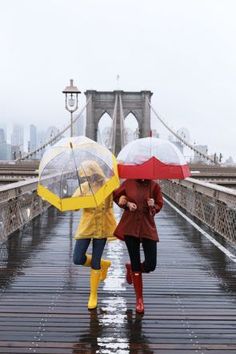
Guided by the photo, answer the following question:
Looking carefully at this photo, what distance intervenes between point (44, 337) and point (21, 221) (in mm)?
7404

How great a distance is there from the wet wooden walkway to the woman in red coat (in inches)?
18.6

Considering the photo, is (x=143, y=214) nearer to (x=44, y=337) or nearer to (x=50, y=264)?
(x=44, y=337)

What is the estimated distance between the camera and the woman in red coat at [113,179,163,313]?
517 cm

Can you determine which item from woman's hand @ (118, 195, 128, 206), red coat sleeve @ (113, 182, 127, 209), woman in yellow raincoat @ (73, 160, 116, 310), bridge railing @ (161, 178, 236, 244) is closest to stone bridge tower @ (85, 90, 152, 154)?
bridge railing @ (161, 178, 236, 244)

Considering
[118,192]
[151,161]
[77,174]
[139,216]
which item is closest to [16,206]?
[77,174]

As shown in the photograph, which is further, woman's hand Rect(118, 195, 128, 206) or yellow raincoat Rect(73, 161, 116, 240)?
yellow raincoat Rect(73, 161, 116, 240)

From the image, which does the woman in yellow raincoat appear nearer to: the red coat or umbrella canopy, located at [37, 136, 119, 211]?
umbrella canopy, located at [37, 136, 119, 211]

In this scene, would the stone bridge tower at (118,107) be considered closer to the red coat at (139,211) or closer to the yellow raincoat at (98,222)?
the yellow raincoat at (98,222)

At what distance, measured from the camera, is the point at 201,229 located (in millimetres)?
12148

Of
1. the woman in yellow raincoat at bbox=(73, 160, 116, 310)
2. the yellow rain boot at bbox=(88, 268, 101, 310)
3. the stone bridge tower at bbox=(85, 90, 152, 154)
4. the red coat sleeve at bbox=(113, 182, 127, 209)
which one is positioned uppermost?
the stone bridge tower at bbox=(85, 90, 152, 154)

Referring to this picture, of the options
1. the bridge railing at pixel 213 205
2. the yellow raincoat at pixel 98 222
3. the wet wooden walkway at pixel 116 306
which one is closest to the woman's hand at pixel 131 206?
the yellow raincoat at pixel 98 222

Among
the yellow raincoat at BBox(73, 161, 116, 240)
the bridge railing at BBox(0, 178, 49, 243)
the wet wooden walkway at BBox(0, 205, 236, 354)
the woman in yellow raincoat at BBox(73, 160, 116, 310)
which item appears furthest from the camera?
the bridge railing at BBox(0, 178, 49, 243)

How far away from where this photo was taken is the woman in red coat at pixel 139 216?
5.17 metres

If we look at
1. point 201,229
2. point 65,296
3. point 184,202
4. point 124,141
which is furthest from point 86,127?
point 65,296
